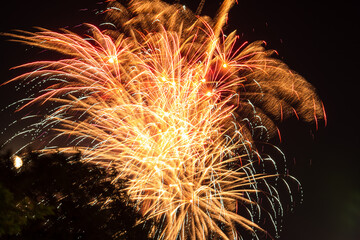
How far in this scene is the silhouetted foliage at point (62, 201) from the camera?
9250 mm

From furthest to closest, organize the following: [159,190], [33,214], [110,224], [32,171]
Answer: [159,190], [110,224], [32,171], [33,214]

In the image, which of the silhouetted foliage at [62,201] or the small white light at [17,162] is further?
the small white light at [17,162]

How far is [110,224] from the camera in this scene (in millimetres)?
14000

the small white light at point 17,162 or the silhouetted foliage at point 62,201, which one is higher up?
the small white light at point 17,162

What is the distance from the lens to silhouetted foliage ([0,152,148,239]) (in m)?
9.25

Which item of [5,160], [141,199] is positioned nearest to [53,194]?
[5,160]

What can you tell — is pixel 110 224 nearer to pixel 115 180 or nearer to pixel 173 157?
pixel 115 180

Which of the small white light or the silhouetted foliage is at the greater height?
the small white light

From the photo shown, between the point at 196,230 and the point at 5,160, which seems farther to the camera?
the point at 196,230

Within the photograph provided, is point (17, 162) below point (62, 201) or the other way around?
the other way around

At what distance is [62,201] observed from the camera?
1182cm

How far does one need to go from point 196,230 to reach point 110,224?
4.38 m

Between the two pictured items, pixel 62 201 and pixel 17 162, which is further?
pixel 62 201

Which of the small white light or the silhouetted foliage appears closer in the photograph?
the silhouetted foliage
